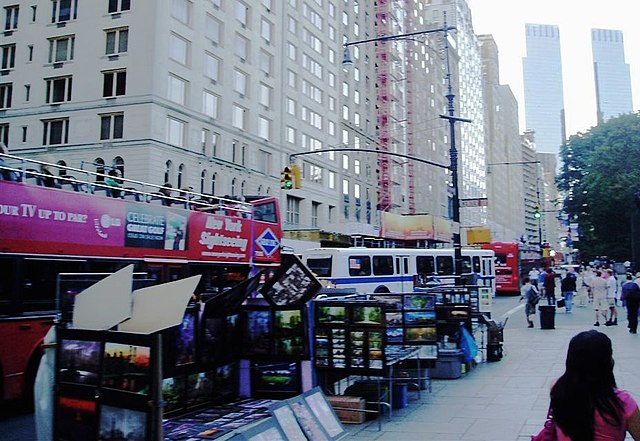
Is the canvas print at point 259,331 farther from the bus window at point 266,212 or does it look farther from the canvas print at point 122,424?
the bus window at point 266,212

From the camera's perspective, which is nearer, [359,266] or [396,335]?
[396,335]

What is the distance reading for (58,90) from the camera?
122 ft

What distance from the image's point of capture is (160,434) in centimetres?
433

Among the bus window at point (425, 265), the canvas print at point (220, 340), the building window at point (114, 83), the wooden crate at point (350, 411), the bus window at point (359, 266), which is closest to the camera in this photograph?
the canvas print at point (220, 340)

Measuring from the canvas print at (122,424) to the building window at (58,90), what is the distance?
36.2 meters

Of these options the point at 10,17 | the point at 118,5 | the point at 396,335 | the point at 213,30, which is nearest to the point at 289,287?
the point at 396,335

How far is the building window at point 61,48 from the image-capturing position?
123 ft

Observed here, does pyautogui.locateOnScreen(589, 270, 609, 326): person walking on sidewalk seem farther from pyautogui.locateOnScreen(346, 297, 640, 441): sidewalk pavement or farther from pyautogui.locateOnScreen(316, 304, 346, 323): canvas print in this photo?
pyautogui.locateOnScreen(316, 304, 346, 323): canvas print

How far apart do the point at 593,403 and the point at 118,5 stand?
38.7 metres

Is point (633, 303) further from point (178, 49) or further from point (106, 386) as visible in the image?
point (178, 49)

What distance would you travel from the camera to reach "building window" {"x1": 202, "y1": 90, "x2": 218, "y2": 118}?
39250mm

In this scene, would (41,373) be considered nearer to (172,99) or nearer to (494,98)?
(172,99)

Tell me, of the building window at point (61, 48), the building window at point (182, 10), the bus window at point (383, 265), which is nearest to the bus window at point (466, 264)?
the bus window at point (383, 265)

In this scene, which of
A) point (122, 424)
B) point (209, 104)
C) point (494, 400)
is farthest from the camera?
point (209, 104)
